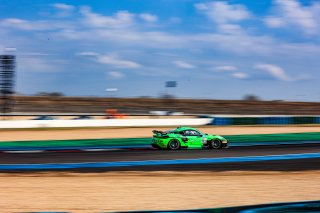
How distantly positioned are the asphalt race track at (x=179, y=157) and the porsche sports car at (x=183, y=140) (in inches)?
16.8

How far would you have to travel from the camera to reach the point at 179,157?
567 inches

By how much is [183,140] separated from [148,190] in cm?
781

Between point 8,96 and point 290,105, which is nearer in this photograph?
point 8,96

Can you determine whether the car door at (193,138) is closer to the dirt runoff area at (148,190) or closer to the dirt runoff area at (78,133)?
the dirt runoff area at (148,190)

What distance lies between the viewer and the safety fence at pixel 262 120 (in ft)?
110

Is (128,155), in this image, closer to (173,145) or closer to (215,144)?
(173,145)

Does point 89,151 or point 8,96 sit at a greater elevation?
point 8,96

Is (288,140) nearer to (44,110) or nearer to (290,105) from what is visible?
(44,110)

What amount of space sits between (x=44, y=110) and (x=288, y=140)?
131 feet

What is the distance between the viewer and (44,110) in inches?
2202

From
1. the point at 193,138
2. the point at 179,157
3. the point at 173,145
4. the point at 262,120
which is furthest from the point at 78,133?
the point at 262,120

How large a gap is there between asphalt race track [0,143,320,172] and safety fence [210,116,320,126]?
15.8 metres

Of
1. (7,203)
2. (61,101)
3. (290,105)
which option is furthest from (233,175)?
(290,105)

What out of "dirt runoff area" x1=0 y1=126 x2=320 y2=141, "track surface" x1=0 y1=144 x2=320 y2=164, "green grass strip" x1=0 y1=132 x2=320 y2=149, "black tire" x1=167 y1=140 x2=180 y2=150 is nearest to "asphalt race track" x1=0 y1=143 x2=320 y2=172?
"track surface" x1=0 y1=144 x2=320 y2=164
